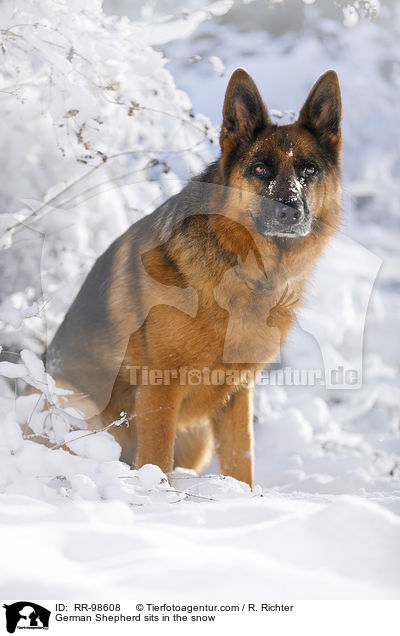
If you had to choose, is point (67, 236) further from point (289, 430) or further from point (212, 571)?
point (212, 571)

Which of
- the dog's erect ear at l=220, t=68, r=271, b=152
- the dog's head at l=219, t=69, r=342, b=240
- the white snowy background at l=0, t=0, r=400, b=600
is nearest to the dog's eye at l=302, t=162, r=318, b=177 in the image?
the dog's head at l=219, t=69, r=342, b=240

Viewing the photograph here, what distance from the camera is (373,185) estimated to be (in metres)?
8.54

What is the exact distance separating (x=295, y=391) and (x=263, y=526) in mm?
4867

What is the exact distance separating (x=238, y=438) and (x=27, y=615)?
1946 millimetres

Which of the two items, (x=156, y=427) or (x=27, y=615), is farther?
(x=156, y=427)

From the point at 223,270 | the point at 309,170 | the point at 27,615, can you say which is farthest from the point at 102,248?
the point at 27,615

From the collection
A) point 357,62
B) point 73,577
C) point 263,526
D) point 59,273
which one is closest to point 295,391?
point 59,273

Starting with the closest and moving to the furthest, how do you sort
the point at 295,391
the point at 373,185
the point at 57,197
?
1. the point at 57,197
2. the point at 295,391
3. the point at 373,185

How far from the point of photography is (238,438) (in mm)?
3271

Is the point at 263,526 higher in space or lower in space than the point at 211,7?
lower

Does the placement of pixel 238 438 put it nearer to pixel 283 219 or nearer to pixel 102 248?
pixel 283 219

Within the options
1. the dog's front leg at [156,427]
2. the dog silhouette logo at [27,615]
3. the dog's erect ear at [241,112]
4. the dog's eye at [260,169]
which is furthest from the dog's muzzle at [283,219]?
the dog silhouette logo at [27,615]

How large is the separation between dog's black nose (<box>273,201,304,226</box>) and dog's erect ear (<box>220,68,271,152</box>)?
0.48 meters

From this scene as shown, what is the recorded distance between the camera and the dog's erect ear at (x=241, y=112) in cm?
278
